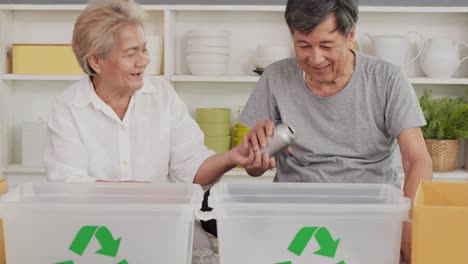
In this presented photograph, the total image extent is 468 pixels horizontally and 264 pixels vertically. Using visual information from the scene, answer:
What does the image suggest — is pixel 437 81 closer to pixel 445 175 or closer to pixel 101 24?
pixel 445 175

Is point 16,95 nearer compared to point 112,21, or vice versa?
point 112,21

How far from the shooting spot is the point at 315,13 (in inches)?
67.6

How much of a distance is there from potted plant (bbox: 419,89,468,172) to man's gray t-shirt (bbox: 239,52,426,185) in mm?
1386

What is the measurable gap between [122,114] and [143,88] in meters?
0.10

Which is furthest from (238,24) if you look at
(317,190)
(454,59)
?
(317,190)

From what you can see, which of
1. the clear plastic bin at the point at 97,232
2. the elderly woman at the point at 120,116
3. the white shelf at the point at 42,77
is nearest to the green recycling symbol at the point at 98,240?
the clear plastic bin at the point at 97,232

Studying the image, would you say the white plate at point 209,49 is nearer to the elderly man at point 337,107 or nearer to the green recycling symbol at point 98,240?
the elderly man at point 337,107

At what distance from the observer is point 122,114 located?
6.71 feet

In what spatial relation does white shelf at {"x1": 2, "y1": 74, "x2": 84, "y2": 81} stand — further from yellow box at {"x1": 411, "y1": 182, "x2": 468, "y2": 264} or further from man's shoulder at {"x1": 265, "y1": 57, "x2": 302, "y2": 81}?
yellow box at {"x1": 411, "y1": 182, "x2": 468, "y2": 264}

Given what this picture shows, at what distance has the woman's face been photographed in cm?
204

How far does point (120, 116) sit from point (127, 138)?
0.21 feet

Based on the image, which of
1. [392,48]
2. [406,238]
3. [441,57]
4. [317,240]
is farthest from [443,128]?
[317,240]

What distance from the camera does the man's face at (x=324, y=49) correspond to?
5.70ft

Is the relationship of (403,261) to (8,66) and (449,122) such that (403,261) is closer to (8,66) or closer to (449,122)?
(449,122)
